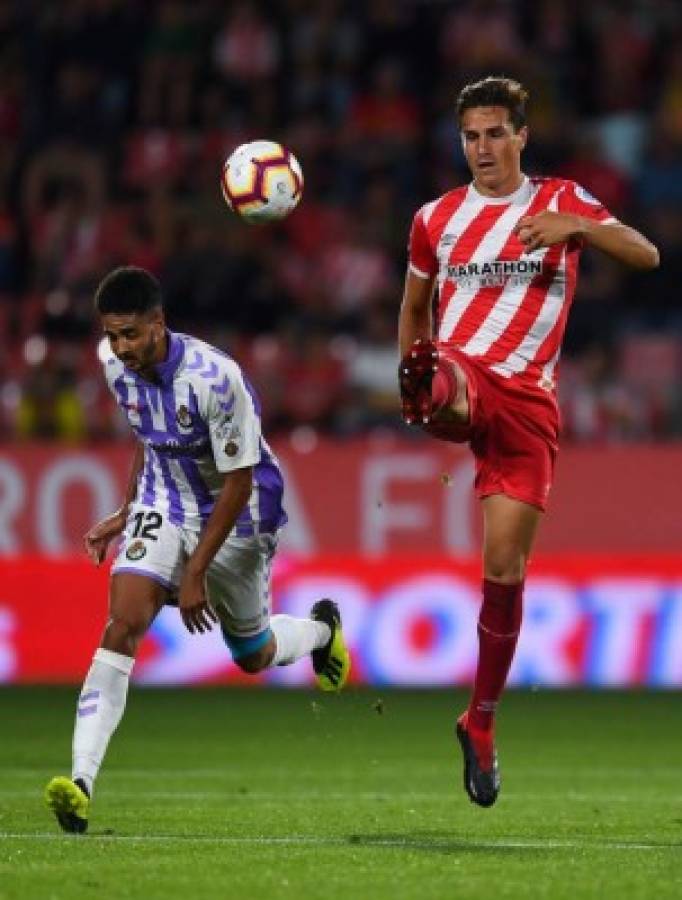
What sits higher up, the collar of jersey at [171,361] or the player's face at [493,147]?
the player's face at [493,147]

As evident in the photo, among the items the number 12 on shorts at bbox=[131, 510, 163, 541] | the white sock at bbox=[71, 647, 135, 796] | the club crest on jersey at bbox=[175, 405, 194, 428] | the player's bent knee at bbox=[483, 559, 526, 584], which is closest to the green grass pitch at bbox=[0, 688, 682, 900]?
the white sock at bbox=[71, 647, 135, 796]

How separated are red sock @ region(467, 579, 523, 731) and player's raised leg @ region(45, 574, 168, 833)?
106 centimetres

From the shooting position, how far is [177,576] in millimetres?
7824

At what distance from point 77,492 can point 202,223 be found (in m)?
2.61

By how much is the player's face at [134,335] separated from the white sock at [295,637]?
1.69 m

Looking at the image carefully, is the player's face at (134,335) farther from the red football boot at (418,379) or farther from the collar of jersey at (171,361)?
the red football boot at (418,379)

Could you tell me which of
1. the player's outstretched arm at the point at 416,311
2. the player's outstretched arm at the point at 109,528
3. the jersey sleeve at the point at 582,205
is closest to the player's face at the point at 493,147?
the jersey sleeve at the point at 582,205

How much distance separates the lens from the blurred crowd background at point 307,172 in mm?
15391

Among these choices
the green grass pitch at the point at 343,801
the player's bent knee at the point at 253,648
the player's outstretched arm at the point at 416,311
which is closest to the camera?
the green grass pitch at the point at 343,801

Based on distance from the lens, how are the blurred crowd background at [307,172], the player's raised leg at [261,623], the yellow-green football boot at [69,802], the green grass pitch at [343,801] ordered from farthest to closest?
the blurred crowd background at [307,172] → the player's raised leg at [261,623] → the yellow-green football boot at [69,802] → the green grass pitch at [343,801]

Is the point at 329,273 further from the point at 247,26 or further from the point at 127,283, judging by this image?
the point at 127,283

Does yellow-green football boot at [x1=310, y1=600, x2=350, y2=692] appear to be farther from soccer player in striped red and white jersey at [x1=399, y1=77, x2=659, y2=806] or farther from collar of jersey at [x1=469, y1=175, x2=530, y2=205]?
collar of jersey at [x1=469, y1=175, x2=530, y2=205]

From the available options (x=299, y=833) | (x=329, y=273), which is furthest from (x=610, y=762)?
(x=329, y=273)

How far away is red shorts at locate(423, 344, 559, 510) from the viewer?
25.6ft
